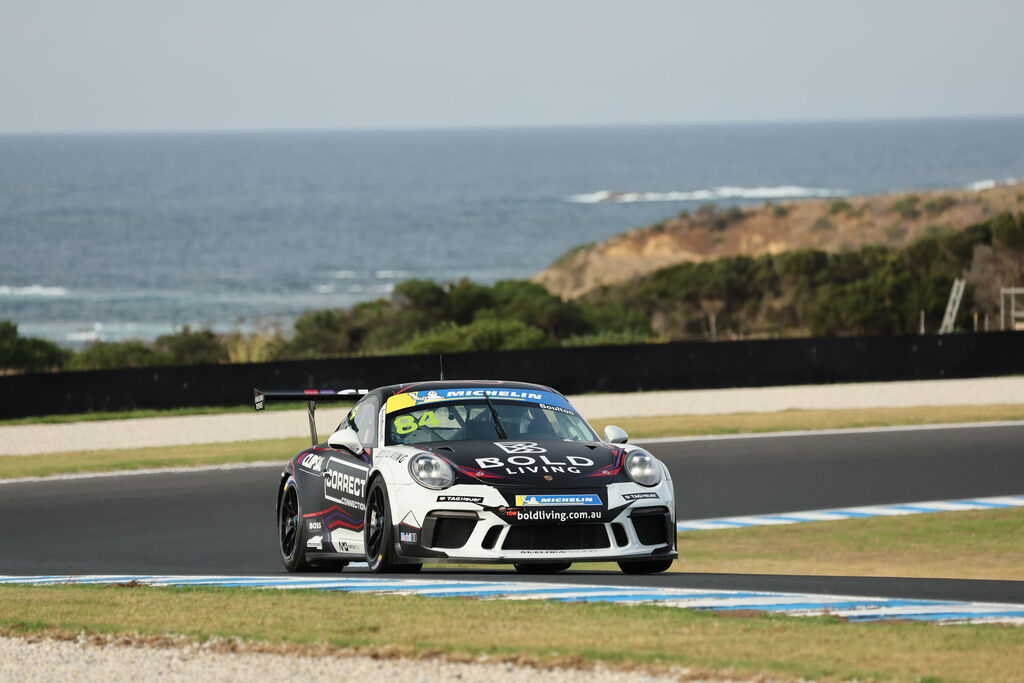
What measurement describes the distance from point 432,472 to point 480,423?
969mm

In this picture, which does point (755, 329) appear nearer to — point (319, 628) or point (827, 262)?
point (827, 262)

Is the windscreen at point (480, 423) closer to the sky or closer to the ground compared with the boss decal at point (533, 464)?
closer to the sky

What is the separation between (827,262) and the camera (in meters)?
46.2

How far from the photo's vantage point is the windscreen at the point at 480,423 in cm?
1013

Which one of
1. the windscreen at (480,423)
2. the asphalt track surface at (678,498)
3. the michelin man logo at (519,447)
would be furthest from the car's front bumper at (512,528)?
the windscreen at (480,423)

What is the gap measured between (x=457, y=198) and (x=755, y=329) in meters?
150

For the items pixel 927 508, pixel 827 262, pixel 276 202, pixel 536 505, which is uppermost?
pixel 276 202

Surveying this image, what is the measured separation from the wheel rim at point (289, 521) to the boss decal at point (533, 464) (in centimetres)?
228

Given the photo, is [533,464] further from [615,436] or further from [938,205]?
[938,205]

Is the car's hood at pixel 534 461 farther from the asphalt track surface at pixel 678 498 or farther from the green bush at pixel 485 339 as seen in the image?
the green bush at pixel 485 339

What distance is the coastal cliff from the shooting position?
3307 inches

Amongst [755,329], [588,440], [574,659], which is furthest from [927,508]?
[755,329]

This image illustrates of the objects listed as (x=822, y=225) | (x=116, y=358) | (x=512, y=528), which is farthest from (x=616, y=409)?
(x=822, y=225)

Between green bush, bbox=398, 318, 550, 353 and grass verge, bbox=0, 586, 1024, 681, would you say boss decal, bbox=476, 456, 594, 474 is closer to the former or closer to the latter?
grass verge, bbox=0, 586, 1024, 681
